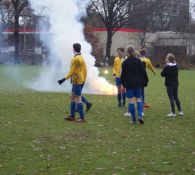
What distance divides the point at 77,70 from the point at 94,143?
313 centimetres

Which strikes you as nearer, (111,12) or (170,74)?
(170,74)

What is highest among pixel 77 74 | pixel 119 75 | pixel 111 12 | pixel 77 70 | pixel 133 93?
pixel 111 12

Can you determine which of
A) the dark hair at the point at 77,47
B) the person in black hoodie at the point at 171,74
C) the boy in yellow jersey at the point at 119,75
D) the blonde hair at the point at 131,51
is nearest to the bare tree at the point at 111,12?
the boy in yellow jersey at the point at 119,75

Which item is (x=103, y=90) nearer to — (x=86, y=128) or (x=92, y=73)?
(x=92, y=73)

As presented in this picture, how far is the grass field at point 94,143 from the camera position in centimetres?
828

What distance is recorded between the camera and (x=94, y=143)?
10.2m

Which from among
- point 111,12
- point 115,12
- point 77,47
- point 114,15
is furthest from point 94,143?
point 114,15

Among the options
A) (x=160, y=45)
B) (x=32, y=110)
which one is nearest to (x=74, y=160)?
(x=32, y=110)

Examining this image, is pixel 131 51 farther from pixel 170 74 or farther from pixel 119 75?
pixel 119 75

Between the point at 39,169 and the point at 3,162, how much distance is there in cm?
78

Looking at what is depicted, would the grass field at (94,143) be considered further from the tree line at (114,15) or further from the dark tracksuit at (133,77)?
the tree line at (114,15)

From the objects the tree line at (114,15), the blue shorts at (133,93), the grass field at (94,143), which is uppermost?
the tree line at (114,15)

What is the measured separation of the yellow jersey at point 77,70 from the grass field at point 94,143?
1.17 metres

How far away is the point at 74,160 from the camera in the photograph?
28.7ft
